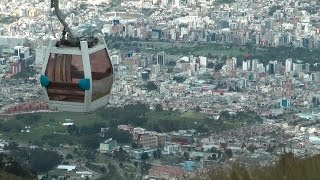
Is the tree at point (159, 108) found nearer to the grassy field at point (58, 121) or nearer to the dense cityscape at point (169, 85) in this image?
the dense cityscape at point (169, 85)

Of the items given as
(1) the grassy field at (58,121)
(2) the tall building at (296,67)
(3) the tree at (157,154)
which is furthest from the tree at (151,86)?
(3) the tree at (157,154)

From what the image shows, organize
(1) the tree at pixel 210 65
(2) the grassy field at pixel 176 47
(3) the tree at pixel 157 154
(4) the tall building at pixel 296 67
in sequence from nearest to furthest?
(3) the tree at pixel 157 154 → (4) the tall building at pixel 296 67 → (1) the tree at pixel 210 65 → (2) the grassy field at pixel 176 47

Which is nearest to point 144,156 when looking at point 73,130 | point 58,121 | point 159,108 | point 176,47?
point 73,130

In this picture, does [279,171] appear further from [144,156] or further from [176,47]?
[176,47]

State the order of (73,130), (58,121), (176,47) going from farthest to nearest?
(176,47), (58,121), (73,130)

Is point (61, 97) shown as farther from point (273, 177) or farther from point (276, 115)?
point (276, 115)

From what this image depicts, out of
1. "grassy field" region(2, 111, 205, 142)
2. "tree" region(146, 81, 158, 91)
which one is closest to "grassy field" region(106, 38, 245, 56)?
"tree" region(146, 81, 158, 91)

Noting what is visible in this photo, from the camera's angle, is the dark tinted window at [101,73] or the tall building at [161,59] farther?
the tall building at [161,59]
